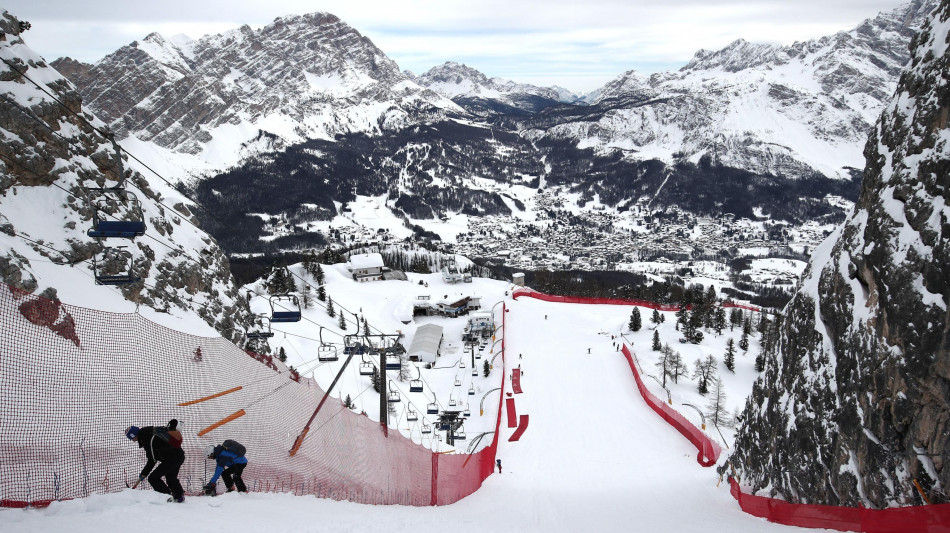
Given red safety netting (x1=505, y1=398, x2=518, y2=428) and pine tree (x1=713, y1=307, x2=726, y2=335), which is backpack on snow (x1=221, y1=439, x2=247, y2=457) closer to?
red safety netting (x1=505, y1=398, x2=518, y2=428)

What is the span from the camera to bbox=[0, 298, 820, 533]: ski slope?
8102mm

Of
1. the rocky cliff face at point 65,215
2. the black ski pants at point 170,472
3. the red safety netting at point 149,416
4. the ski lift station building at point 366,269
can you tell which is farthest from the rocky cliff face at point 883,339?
the ski lift station building at point 366,269

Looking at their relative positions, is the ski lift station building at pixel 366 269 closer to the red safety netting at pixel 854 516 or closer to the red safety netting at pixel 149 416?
the red safety netting at pixel 149 416

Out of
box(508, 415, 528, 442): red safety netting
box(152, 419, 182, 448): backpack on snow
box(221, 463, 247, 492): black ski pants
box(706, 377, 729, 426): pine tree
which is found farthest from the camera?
box(706, 377, 729, 426): pine tree

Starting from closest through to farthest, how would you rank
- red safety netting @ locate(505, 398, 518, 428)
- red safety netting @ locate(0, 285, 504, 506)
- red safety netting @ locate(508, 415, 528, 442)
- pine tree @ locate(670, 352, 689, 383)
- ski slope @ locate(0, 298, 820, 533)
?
ski slope @ locate(0, 298, 820, 533) → red safety netting @ locate(0, 285, 504, 506) → red safety netting @ locate(508, 415, 528, 442) → red safety netting @ locate(505, 398, 518, 428) → pine tree @ locate(670, 352, 689, 383)

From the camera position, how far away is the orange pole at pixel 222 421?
35.7 ft

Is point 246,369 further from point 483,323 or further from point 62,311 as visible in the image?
point 483,323

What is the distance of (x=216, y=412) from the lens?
1172cm

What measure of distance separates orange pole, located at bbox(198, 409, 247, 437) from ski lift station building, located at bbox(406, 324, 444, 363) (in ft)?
122

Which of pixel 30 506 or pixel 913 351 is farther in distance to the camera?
pixel 913 351

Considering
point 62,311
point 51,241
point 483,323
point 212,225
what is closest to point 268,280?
point 483,323

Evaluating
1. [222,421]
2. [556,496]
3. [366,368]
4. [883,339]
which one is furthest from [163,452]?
[366,368]

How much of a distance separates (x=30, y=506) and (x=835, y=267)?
678 inches

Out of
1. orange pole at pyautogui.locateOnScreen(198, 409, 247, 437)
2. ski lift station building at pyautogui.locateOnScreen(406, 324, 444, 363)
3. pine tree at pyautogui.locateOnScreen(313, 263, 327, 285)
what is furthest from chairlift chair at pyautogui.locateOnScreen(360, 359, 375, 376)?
pine tree at pyautogui.locateOnScreen(313, 263, 327, 285)
